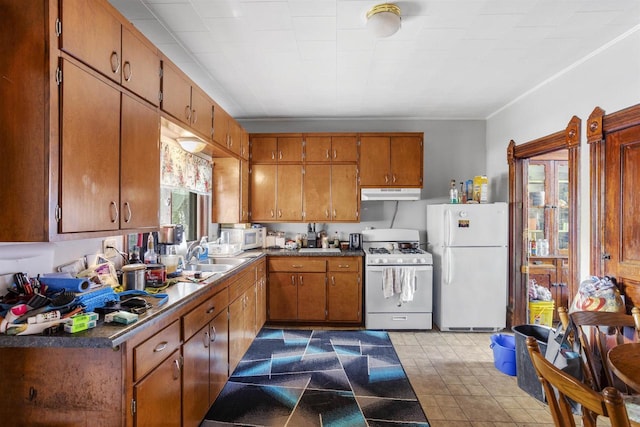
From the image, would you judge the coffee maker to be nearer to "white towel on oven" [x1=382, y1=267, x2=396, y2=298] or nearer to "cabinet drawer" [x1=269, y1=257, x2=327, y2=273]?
"cabinet drawer" [x1=269, y1=257, x2=327, y2=273]

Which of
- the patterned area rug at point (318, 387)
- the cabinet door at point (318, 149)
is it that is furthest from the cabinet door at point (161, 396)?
the cabinet door at point (318, 149)

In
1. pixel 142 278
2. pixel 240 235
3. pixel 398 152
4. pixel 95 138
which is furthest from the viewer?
pixel 398 152

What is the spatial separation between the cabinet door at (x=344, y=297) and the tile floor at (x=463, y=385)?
56 centimetres

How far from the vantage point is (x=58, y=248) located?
1819mm

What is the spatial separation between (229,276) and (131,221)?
94cm

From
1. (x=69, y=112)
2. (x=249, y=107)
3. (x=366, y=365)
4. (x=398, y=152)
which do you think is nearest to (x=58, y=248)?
(x=69, y=112)

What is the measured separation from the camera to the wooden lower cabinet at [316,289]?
13.0 feet

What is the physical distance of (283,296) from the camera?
156 inches

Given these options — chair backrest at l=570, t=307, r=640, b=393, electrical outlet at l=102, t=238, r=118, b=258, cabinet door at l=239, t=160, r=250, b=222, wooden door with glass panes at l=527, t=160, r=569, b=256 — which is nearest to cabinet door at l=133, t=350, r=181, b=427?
electrical outlet at l=102, t=238, r=118, b=258

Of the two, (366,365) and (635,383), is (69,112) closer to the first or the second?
(635,383)

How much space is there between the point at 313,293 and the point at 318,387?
4.59 feet

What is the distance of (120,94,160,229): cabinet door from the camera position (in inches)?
70.7

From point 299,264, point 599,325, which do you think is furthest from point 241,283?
point 599,325

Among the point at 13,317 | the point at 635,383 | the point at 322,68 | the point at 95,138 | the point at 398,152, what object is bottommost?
the point at 635,383
